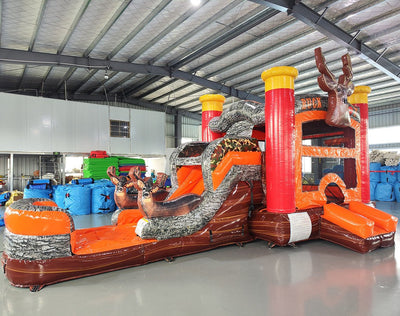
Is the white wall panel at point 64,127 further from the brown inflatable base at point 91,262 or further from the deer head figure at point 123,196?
the brown inflatable base at point 91,262

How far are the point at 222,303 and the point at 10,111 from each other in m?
8.92

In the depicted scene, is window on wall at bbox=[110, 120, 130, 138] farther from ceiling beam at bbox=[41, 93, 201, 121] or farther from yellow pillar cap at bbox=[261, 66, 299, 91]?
yellow pillar cap at bbox=[261, 66, 299, 91]

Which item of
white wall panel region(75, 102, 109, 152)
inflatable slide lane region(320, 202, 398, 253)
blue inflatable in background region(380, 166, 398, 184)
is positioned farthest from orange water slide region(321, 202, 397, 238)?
white wall panel region(75, 102, 109, 152)

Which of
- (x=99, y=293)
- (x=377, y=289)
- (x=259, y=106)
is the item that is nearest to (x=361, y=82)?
(x=259, y=106)

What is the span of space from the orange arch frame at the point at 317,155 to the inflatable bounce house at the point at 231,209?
0.02 meters

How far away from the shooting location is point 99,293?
251 centimetres

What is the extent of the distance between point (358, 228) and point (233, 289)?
2034 mm

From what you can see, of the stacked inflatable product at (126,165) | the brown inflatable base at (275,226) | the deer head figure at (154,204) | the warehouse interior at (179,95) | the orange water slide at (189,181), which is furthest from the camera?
the stacked inflatable product at (126,165)

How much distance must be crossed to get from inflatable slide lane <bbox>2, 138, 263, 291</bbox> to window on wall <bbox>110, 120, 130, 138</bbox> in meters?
6.74

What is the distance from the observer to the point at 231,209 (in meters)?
3.85

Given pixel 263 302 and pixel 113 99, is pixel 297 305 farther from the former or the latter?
pixel 113 99

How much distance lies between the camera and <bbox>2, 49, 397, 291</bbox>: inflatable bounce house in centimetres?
266

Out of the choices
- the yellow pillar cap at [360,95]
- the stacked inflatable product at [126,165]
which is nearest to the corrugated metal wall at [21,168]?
the stacked inflatable product at [126,165]

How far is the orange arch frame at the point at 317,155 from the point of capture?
13.0 feet
